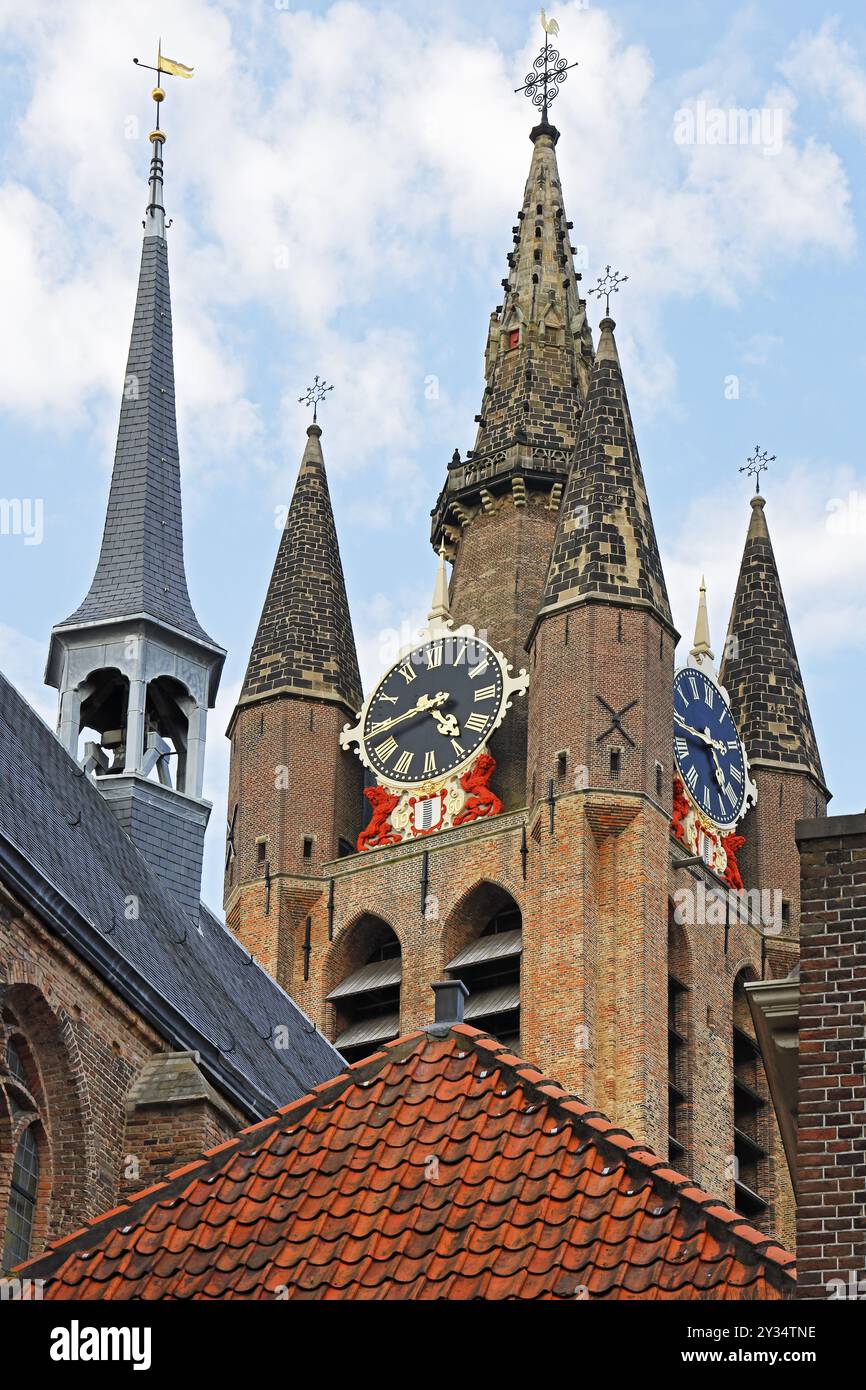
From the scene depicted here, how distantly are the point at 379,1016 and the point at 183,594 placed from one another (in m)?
23.6

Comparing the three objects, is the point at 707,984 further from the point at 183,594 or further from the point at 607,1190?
the point at 607,1190

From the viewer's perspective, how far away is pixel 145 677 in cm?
3312

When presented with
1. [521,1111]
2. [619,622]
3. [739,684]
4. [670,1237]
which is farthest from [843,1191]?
[739,684]

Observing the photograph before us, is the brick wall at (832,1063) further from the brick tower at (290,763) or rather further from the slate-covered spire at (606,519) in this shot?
the brick tower at (290,763)

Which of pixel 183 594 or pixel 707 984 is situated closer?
pixel 183 594

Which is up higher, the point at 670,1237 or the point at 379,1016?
the point at 379,1016

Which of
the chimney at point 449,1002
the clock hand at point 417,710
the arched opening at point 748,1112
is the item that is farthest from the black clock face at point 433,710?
the chimney at point 449,1002

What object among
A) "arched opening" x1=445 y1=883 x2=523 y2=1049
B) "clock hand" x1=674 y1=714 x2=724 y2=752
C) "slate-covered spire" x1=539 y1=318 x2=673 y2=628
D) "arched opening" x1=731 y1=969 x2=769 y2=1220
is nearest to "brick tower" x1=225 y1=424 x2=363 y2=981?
"arched opening" x1=445 y1=883 x2=523 y2=1049

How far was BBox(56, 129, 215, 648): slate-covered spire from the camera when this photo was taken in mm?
34000

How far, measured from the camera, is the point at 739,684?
62.0 metres

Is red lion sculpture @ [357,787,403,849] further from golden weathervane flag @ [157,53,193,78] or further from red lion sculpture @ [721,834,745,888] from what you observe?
golden weathervane flag @ [157,53,193,78]

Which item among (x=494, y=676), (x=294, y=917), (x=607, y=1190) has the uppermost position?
(x=494, y=676)

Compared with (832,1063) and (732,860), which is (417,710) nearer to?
(732,860)
